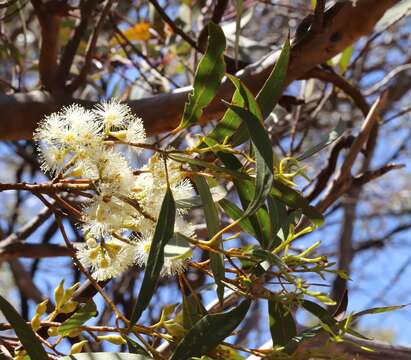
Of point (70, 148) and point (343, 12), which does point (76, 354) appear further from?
point (343, 12)

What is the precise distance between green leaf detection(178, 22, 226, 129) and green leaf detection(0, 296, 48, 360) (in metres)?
0.30

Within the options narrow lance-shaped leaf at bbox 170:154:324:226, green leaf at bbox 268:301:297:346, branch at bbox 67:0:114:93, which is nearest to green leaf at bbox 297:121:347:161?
narrow lance-shaped leaf at bbox 170:154:324:226

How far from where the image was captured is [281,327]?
935 millimetres

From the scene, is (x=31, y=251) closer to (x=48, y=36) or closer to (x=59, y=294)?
(x=48, y=36)

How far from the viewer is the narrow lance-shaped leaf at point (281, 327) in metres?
0.93

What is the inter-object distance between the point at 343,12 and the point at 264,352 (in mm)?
747

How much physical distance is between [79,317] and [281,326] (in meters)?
0.26

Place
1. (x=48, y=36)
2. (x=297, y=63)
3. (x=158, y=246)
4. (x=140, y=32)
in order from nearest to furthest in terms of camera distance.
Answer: (x=158, y=246) → (x=297, y=63) → (x=48, y=36) → (x=140, y=32)

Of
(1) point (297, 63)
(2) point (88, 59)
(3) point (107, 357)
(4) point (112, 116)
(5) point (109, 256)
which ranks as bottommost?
(3) point (107, 357)

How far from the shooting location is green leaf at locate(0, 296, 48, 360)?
0.83m

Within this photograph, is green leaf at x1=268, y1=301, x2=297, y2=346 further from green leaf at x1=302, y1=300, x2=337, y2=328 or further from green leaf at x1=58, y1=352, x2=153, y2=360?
green leaf at x1=58, y1=352, x2=153, y2=360

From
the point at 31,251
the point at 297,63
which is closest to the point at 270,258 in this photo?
the point at 297,63

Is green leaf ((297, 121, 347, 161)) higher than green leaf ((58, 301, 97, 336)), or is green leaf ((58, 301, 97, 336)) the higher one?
green leaf ((297, 121, 347, 161))

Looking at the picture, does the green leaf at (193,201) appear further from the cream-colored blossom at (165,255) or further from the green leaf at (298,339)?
the green leaf at (298,339)
